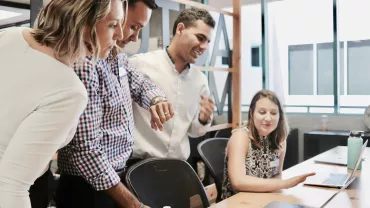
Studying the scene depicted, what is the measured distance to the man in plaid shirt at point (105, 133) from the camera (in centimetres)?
141

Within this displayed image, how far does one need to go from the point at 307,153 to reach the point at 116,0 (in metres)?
4.23

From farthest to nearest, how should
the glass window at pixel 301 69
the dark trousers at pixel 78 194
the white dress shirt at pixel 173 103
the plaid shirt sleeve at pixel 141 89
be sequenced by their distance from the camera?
1. the glass window at pixel 301 69
2. the white dress shirt at pixel 173 103
3. the plaid shirt sleeve at pixel 141 89
4. the dark trousers at pixel 78 194

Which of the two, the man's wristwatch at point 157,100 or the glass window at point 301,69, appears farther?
the glass window at point 301,69

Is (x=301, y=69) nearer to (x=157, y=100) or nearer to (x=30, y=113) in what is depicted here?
(x=157, y=100)

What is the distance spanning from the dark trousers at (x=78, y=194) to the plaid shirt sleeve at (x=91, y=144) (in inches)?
3.6

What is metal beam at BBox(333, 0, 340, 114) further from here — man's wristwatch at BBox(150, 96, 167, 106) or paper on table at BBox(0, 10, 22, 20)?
paper on table at BBox(0, 10, 22, 20)

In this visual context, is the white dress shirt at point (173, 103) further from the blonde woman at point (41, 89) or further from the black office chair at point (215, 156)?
the blonde woman at point (41, 89)

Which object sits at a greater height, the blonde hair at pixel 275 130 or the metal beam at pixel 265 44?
the metal beam at pixel 265 44

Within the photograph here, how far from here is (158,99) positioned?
62.9 inches

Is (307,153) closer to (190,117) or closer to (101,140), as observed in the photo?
(190,117)

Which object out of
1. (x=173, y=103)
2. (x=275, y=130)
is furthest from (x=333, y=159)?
(x=173, y=103)

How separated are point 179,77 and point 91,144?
3.39 ft

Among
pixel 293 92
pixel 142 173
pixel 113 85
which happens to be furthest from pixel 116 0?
pixel 293 92

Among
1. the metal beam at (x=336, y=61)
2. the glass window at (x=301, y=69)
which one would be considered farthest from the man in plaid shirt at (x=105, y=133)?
the glass window at (x=301, y=69)
